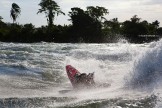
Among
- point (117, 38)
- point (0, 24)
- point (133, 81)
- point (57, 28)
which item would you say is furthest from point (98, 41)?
point (133, 81)

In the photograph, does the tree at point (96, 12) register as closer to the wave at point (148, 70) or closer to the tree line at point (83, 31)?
the tree line at point (83, 31)

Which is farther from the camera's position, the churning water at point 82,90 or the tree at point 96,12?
the tree at point 96,12

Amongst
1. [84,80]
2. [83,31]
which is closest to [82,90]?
[84,80]

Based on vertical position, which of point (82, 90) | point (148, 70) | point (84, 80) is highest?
point (148, 70)

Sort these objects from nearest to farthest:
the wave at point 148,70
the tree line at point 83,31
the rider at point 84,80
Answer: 1. the wave at point 148,70
2. the rider at point 84,80
3. the tree line at point 83,31

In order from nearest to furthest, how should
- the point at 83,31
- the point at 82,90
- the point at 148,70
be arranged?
the point at 82,90 → the point at 148,70 → the point at 83,31

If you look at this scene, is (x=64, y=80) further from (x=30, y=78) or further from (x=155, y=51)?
(x=155, y=51)

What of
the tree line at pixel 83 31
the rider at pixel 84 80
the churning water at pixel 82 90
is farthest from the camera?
the tree line at pixel 83 31

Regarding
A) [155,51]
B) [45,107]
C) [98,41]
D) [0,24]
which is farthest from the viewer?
[0,24]

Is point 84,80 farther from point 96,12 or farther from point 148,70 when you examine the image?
point 96,12

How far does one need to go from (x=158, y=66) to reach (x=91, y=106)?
473 centimetres

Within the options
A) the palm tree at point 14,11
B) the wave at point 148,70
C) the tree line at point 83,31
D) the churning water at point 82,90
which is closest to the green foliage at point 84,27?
the tree line at point 83,31

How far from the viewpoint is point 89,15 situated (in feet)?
205

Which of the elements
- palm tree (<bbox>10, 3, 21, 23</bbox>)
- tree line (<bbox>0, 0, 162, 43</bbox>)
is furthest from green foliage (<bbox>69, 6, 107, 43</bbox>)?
palm tree (<bbox>10, 3, 21, 23</bbox>)
